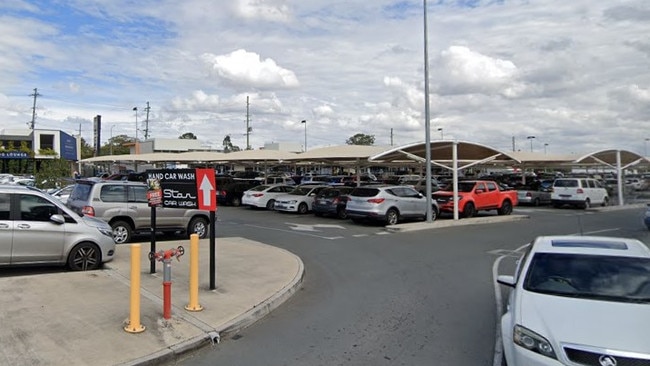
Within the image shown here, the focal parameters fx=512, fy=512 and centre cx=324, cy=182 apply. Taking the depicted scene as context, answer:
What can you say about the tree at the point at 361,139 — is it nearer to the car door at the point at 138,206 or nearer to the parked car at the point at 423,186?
the parked car at the point at 423,186

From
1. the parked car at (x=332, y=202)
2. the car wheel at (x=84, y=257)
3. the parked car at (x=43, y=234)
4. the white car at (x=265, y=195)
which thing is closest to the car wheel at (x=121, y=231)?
the parked car at (x=43, y=234)

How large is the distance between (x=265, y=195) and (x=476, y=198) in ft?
35.6

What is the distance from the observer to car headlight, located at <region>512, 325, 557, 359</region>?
14.4ft

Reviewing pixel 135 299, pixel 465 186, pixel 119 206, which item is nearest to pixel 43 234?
pixel 135 299

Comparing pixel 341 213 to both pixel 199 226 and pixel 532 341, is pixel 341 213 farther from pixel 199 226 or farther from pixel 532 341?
pixel 532 341

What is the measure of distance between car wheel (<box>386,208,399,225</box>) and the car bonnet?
14.8m

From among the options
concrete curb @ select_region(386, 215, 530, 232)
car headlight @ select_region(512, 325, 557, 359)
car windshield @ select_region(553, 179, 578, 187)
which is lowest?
concrete curb @ select_region(386, 215, 530, 232)

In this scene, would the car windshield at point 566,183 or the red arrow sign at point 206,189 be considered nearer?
the red arrow sign at point 206,189

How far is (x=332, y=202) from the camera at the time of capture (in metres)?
23.1

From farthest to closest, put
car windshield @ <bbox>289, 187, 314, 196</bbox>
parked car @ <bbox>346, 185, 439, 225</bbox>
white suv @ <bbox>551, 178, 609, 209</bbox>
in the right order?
white suv @ <bbox>551, 178, 609, 209</bbox> → car windshield @ <bbox>289, 187, 314, 196</bbox> → parked car @ <bbox>346, 185, 439, 225</bbox>

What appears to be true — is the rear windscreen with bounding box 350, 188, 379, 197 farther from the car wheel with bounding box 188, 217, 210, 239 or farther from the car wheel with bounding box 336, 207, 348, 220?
the car wheel with bounding box 188, 217, 210, 239

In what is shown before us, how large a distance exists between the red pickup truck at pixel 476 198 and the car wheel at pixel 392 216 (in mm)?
3285

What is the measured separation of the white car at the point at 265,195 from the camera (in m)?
27.3

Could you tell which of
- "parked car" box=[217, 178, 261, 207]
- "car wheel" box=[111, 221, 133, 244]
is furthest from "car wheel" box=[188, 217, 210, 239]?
"parked car" box=[217, 178, 261, 207]
